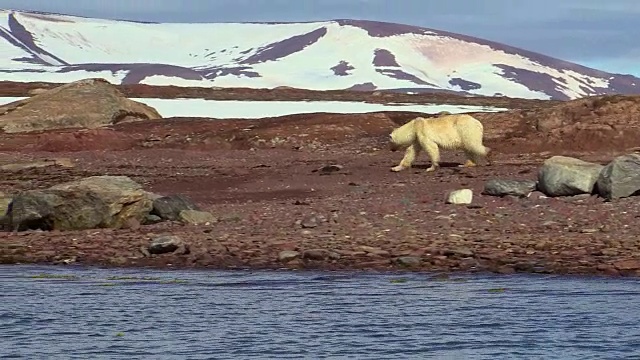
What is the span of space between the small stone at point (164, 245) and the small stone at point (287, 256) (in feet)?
4.27

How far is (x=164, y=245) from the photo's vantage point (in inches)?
603

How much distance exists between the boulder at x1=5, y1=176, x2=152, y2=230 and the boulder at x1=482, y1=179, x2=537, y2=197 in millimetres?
5014

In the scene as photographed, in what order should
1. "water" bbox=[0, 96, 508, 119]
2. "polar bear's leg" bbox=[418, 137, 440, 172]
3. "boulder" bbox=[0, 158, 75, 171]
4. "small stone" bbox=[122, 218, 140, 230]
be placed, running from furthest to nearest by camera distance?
1. "water" bbox=[0, 96, 508, 119]
2. "boulder" bbox=[0, 158, 75, 171]
3. "polar bear's leg" bbox=[418, 137, 440, 172]
4. "small stone" bbox=[122, 218, 140, 230]

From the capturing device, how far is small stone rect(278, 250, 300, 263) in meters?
14.6

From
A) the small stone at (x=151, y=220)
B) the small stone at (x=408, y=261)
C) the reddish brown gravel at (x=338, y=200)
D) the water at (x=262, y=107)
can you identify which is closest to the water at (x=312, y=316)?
the small stone at (x=408, y=261)

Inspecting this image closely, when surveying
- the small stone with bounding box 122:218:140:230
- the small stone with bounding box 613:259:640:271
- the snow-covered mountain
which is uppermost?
the snow-covered mountain

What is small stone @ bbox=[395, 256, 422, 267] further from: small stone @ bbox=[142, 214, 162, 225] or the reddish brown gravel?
small stone @ bbox=[142, 214, 162, 225]

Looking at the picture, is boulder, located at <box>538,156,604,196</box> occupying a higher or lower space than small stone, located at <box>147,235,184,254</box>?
higher

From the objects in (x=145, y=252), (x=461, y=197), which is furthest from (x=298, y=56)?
(x=145, y=252)

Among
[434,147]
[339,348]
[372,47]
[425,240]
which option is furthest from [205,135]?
[372,47]

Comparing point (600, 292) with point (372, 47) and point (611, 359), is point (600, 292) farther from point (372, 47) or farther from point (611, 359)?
point (372, 47)

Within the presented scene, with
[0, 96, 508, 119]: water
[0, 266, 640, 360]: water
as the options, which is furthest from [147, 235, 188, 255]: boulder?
[0, 96, 508, 119]: water

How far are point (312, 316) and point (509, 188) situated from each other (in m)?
8.39

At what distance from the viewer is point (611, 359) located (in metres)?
9.28
